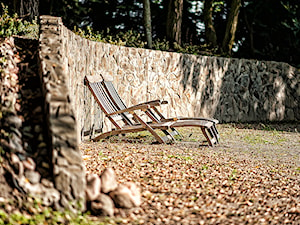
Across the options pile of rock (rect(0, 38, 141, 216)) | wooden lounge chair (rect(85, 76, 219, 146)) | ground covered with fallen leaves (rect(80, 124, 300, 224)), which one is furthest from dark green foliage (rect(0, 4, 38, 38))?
pile of rock (rect(0, 38, 141, 216))

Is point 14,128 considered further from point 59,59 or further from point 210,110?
point 210,110

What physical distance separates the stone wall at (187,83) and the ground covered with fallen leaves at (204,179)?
120 centimetres

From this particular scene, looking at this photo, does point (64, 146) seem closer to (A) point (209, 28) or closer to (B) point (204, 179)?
(B) point (204, 179)

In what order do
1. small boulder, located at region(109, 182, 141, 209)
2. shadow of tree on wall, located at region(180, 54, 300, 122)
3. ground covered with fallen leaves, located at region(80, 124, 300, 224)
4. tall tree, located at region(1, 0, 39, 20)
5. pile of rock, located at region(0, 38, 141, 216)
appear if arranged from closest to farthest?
pile of rock, located at region(0, 38, 141, 216) < small boulder, located at region(109, 182, 141, 209) < ground covered with fallen leaves, located at region(80, 124, 300, 224) < shadow of tree on wall, located at region(180, 54, 300, 122) < tall tree, located at region(1, 0, 39, 20)

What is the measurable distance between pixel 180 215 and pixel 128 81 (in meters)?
5.23

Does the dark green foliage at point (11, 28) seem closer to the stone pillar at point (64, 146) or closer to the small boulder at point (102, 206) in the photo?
the stone pillar at point (64, 146)

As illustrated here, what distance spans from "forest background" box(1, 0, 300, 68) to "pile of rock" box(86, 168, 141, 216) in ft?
34.4

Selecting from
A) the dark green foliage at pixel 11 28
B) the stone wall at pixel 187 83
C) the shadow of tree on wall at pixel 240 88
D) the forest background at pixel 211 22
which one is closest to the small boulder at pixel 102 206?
the stone wall at pixel 187 83

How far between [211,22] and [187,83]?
5.02m

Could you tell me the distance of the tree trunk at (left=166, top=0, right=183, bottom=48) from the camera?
1267 cm

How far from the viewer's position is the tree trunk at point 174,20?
12.7 m

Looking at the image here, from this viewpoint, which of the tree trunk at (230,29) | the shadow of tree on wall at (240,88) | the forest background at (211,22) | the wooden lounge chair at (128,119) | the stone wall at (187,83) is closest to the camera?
the wooden lounge chair at (128,119)

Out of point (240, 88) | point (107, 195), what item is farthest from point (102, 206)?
point (240, 88)

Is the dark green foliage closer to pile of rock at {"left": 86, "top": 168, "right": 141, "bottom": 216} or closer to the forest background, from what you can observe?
pile of rock at {"left": 86, "top": 168, "right": 141, "bottom": 216}
